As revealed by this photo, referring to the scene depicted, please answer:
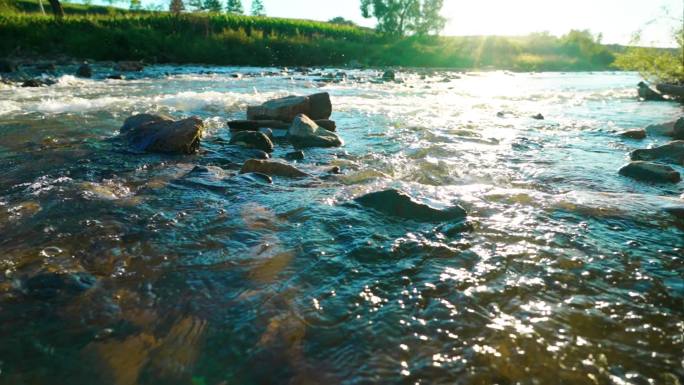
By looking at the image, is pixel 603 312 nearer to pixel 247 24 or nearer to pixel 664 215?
pixel 664 215

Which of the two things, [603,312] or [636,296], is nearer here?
[603,312]

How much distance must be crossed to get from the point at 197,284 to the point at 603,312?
2225 millimetres

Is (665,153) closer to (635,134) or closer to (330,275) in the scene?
(635,134)

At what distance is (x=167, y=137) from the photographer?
5.50m

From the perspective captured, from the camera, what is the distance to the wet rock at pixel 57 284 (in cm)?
224

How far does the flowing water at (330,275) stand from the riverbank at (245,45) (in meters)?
24.3

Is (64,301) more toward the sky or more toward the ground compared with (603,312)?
more toward the ground

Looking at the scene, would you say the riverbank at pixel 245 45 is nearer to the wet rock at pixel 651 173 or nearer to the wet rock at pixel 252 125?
the wet rock at pixel 252 125

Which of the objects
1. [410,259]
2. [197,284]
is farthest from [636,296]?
[197,284]

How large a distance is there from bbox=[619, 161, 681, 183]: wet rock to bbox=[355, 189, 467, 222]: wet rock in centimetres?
265

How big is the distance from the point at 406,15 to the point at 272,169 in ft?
186

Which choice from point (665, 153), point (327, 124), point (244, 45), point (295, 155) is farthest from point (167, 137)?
point (244, 45)

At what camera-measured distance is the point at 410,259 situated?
2684mm

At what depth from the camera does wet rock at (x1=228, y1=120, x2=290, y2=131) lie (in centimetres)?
706
